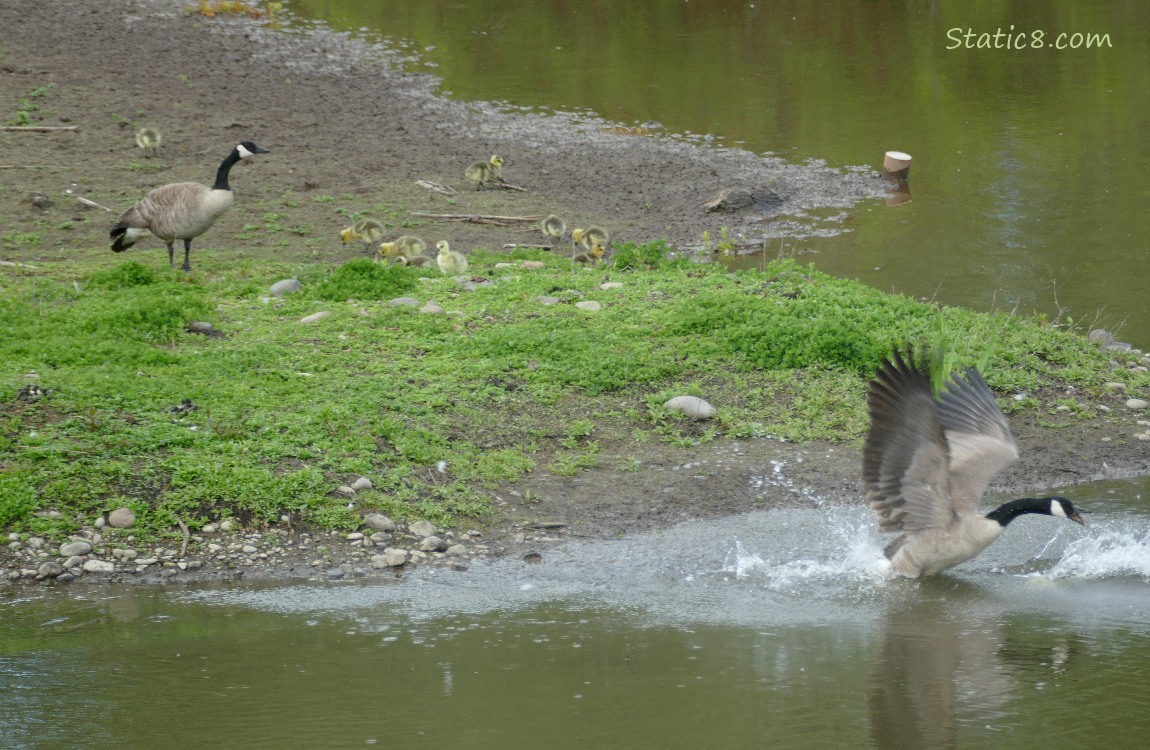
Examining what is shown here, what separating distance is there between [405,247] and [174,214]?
6.87 ft

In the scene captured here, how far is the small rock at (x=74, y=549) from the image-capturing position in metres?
7.12

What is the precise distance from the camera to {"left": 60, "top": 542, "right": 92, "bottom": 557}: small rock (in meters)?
7.12

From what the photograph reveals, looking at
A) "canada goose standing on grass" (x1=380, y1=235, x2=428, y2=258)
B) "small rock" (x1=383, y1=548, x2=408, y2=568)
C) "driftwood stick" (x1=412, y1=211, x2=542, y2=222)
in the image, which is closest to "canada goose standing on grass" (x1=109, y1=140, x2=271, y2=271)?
"canada goose standing on grass" (x1=380, y1=235, x2=428, y2=258)

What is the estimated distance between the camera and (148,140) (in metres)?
15.3

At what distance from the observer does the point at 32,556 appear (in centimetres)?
709

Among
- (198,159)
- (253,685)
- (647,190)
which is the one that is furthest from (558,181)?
(253,685)

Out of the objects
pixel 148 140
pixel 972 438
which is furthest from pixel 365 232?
pixel 972 438

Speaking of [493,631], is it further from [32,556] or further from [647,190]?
[647,190]

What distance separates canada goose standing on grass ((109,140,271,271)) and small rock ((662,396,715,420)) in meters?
4.95

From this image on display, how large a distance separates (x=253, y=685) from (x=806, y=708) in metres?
2.43

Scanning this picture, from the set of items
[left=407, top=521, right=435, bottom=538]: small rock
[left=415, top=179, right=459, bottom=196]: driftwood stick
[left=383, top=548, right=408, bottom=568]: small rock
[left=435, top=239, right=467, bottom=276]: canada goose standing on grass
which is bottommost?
[left=383, top=548, right=408, bottom=568]: small rock

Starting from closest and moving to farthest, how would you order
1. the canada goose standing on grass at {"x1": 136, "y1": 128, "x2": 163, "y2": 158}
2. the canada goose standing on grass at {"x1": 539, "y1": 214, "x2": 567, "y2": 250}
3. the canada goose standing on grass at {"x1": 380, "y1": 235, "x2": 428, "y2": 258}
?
the canada goose standing on grass at {"x1": 380, "y1": 235, "x2": 428, "y2": 258}
the canada goose standing on grass at {"x1": 539, "y1": 214, "x2": 567, "y2": 250}
the canada goose standing on grass at {"x1": 136, "y1": 128, "x2": 163, "y2": 158}

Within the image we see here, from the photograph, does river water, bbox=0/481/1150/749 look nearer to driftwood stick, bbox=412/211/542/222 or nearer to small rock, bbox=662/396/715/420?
small rock, bbox=662/396/715/420

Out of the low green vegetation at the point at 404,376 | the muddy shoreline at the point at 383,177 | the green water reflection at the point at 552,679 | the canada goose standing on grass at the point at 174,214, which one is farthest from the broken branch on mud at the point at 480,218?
the green water reflection at the point at 552,679
